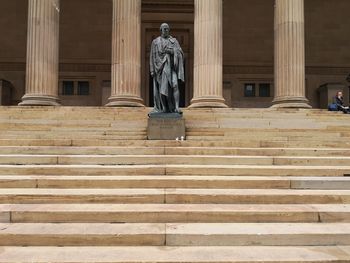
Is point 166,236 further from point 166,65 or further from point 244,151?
point 166,65

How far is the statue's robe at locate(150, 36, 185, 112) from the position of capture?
11.0 m

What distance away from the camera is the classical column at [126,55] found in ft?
55.4

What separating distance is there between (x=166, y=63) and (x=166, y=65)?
5 cm

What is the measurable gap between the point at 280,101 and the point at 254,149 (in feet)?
26.9

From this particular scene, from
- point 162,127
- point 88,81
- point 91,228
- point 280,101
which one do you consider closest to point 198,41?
point 280,101

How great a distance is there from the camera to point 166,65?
A: 36.4 ft

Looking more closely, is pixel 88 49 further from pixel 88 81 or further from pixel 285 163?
pixel 285 163

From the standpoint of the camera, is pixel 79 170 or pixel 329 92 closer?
pixel 79 170

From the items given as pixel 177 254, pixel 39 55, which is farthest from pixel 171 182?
pixel 39 55

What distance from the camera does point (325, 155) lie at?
1000 cm

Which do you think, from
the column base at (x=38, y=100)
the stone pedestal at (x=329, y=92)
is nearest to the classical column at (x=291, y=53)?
the stone pedestal at (x=329, y=92)

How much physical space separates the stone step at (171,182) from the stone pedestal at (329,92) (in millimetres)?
17177

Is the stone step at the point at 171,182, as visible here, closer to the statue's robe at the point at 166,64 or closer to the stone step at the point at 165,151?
the stone step at the point at 165,151

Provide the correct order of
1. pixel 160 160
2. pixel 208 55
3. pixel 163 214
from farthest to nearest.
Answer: pixel 208 55, pixel 160 160, pixel 163 214
